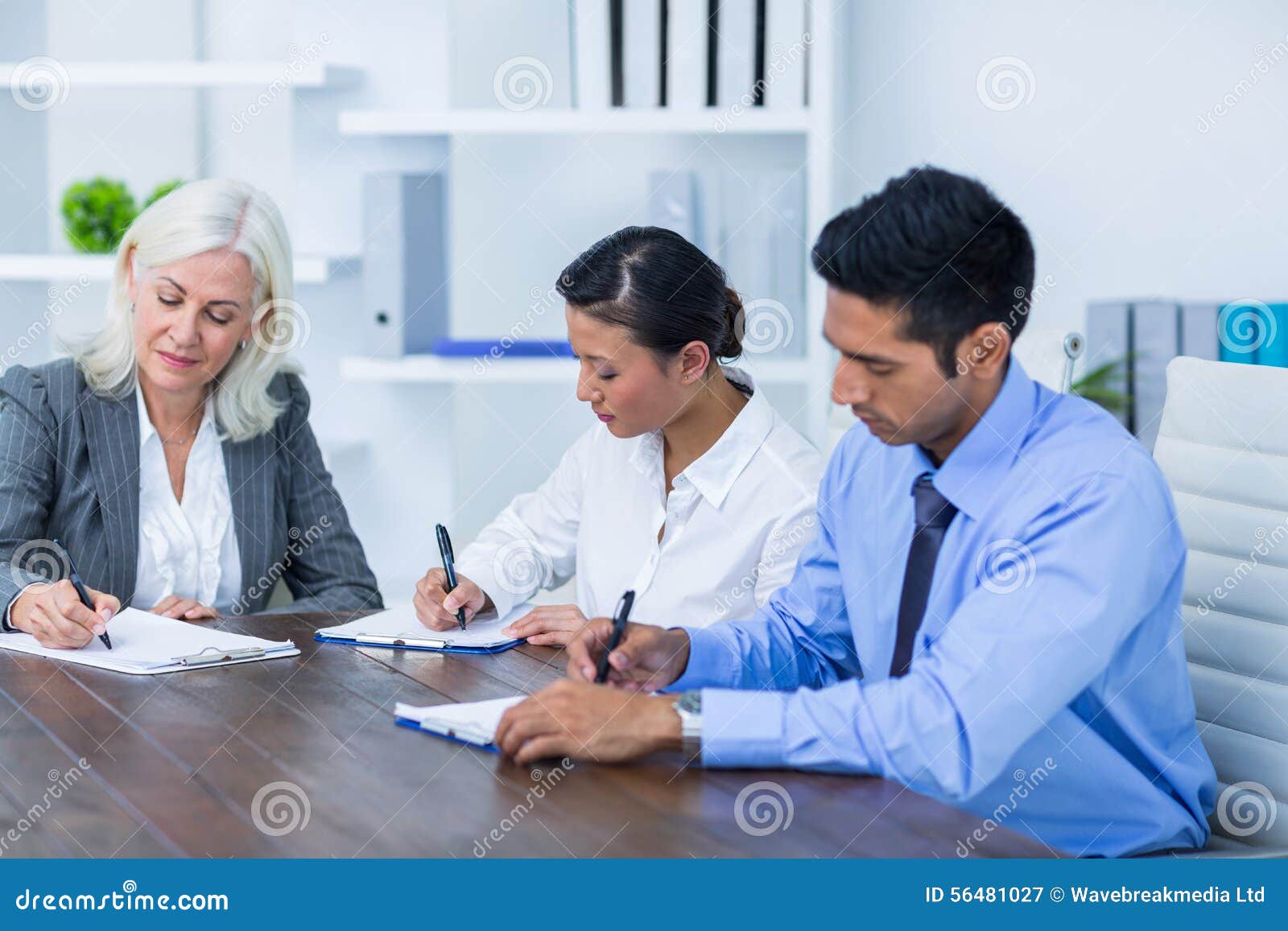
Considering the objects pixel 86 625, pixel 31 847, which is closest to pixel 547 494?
pixel 86 625

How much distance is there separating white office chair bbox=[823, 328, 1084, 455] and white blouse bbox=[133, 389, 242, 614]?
113 cm

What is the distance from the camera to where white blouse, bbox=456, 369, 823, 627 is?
1.93 m

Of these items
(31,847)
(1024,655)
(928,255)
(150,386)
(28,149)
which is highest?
(28,149)

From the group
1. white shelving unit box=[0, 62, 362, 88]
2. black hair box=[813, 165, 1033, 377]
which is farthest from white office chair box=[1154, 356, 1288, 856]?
white shelving unit box=[0, 62, 362, 88]

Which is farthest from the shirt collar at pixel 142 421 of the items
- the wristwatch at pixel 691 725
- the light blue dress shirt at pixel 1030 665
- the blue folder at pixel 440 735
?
the wristwatch at pixel 691 725

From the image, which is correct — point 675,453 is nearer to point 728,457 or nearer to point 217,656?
point 728,457

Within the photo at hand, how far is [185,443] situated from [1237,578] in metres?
1.72

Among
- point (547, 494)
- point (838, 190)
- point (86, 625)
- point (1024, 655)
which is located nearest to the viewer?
point (1024, 655)

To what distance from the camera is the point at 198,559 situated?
223cm

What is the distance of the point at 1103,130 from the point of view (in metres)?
2.88

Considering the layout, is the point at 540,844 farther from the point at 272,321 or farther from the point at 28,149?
the point at 28,149

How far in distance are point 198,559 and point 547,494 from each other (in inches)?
24.7

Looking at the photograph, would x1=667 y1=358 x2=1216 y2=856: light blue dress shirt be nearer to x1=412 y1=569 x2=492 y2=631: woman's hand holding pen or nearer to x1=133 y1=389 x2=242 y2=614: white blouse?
x1=412 y1=569 x2=492 y2=631: woman's hand holding pen

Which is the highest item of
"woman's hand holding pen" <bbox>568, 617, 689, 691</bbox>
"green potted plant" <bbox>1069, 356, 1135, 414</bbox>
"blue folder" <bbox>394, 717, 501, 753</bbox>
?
"green potted plant" <bbox>1069, 356, 1135, 414</bbox>
